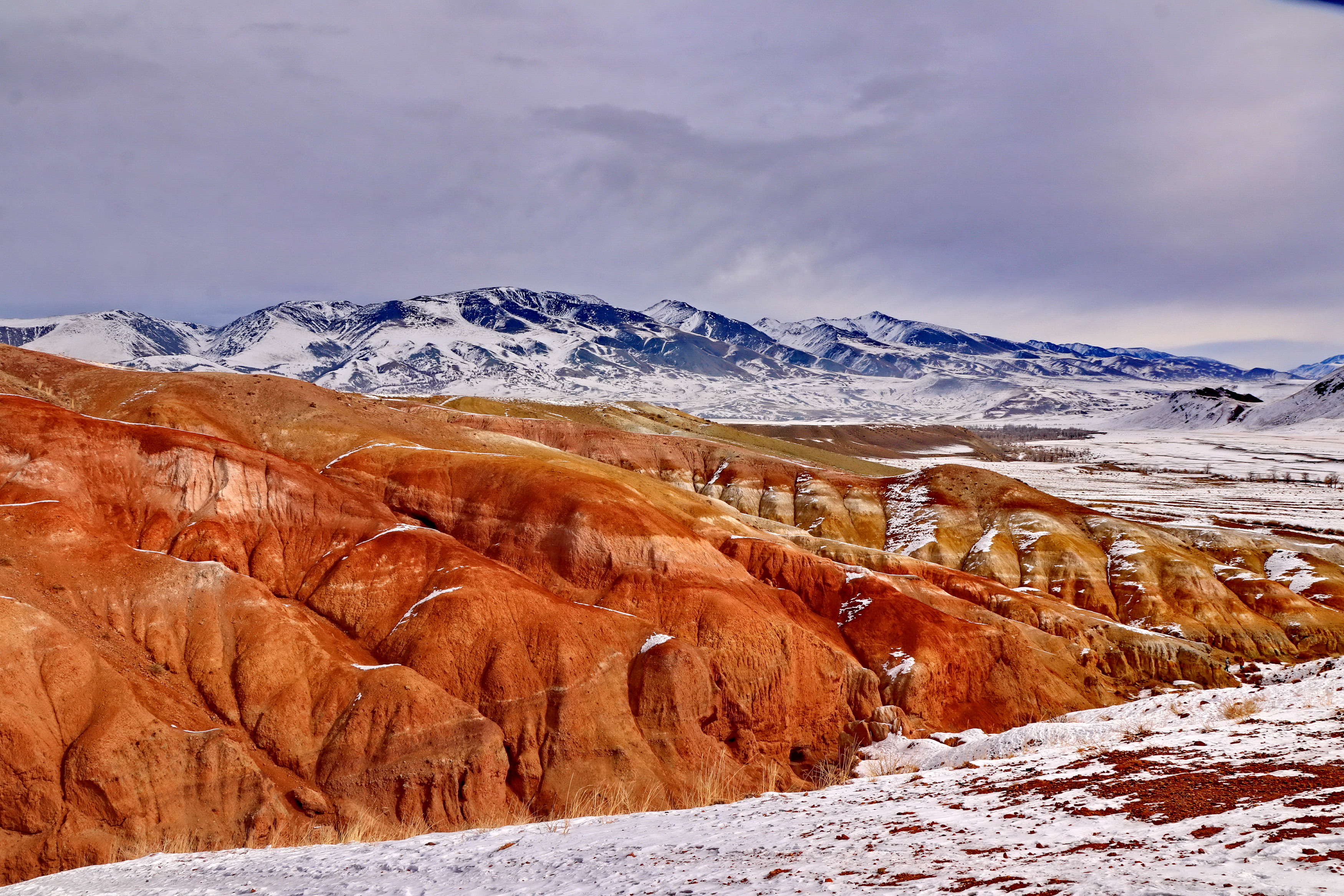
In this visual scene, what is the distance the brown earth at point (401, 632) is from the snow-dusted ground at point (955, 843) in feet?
40.8

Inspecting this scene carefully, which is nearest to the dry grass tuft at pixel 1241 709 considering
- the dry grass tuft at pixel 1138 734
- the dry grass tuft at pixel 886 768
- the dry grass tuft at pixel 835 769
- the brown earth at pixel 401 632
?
the dry grass tuft at pixel 1138 734

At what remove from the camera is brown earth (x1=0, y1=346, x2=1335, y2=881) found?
2970 centimetres

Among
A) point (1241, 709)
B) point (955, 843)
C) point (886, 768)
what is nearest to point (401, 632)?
point (886, 768)

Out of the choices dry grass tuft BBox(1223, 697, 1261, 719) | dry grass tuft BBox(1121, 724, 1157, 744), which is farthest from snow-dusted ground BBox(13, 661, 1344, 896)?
dry grass tuft BBox(1223, 697, 1261, 719)

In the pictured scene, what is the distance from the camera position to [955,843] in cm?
1371

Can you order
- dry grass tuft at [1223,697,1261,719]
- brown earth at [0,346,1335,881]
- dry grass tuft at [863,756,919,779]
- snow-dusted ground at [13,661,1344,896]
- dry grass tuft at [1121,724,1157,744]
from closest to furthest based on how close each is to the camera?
snow-dusted ground at [13,661,1344,896], dry grass tuft at [1121,724,1157,744], dry grass tuft at [1223,697,1261,719], dry grass tuft at [863,756,919,779], brown earth at [0,346,1335,881]

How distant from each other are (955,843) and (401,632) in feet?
105

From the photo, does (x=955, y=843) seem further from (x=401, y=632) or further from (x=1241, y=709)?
(x=401, y=632)

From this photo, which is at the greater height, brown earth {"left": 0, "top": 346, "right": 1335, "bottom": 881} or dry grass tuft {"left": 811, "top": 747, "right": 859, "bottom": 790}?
brown earth {"left": 0, "top": 346, "right": 1335, "bottom": 881}

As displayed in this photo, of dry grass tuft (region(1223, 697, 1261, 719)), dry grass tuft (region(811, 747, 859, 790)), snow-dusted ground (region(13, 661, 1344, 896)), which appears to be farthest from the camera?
dry grass tuft (region(811, 747, 859, 790))

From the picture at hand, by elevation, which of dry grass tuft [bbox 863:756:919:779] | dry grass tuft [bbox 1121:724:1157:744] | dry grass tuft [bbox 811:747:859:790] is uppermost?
dry grass tuft [bbox 1121:724:1157:744]

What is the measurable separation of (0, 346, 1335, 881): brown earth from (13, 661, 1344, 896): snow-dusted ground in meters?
12.4

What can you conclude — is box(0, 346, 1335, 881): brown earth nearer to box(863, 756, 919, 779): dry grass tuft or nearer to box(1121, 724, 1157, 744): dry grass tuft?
box(863, 756, 919, 779): dry grass tuft

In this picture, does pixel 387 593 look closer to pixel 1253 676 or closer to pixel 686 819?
pixel 686 819
